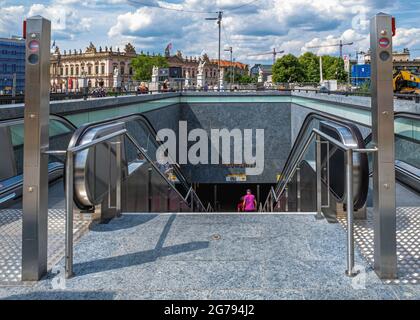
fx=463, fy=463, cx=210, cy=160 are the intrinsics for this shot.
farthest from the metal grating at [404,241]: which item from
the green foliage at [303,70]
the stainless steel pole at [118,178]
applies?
the green foliage at [303,70]

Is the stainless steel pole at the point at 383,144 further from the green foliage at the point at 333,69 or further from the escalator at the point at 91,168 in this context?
the green foliage at the point at 333,69

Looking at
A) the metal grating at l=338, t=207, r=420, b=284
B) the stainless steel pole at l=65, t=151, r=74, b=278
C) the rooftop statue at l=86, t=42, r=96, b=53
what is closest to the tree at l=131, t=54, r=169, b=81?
the rooftop statue at l=86, t=42, r=96, b=53

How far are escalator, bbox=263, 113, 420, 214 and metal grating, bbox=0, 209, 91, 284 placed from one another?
2.55 meters

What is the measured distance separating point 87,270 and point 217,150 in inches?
1078

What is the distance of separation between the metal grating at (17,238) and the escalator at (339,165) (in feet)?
8.35

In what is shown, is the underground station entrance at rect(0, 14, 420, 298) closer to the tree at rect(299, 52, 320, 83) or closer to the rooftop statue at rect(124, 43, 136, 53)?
the tree at rect(299, 52, 320, 83)

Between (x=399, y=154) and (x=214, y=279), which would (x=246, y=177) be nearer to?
(x=399, y=154)

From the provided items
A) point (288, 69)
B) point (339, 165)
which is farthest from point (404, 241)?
point (288, 69)

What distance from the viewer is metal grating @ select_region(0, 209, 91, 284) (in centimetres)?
329

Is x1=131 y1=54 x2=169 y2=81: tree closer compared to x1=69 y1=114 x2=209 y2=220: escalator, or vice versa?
x1=69 y1=114 x2=209 y2=220: escalator

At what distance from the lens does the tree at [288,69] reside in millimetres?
80000

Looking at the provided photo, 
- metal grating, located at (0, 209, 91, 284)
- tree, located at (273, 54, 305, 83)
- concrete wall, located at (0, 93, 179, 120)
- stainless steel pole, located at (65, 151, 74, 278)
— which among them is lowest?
metal grating, located at (0, 209, 91, 284)

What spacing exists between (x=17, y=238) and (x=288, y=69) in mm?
79158
